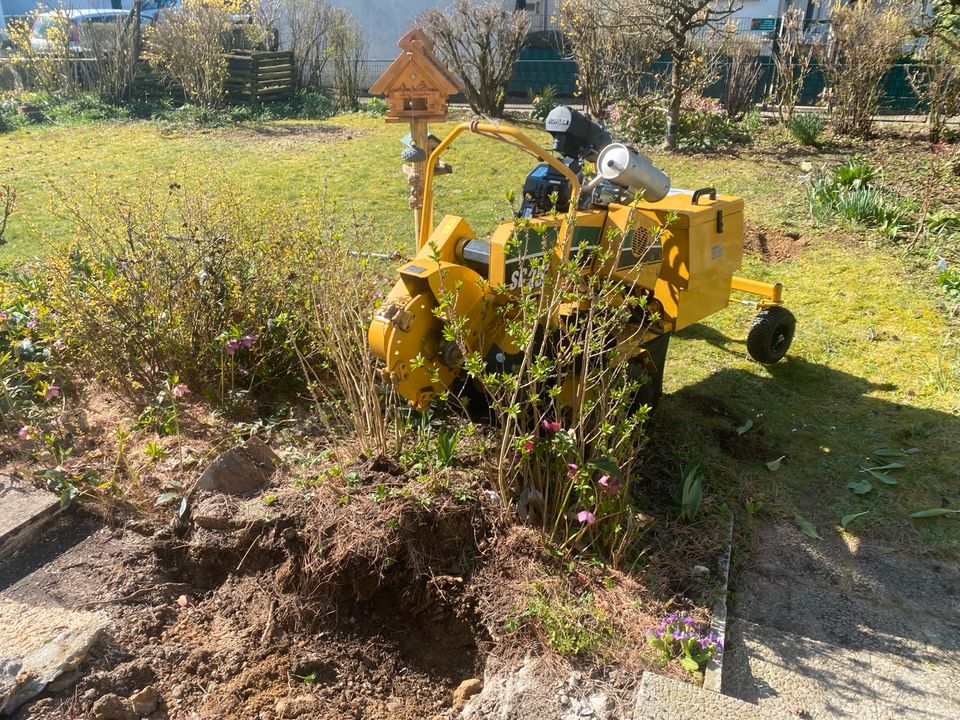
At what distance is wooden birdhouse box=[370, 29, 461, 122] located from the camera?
5008mm

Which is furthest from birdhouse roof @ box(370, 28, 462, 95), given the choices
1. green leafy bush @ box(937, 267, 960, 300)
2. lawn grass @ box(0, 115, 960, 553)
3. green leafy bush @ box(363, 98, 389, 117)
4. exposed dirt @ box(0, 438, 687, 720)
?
green leafy bush @ box(363, 98, 389, 117)

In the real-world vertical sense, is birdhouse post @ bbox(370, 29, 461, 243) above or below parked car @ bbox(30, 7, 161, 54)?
below

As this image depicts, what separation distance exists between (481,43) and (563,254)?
464 inches

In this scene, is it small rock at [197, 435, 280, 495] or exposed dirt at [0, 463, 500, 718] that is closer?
exposed dirt at [0, 463, 500, 718]

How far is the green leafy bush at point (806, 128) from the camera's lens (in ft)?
35.8

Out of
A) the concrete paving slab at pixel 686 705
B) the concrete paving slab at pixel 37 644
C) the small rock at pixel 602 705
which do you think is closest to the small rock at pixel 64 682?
the concrete paving slab at pixel 37 644

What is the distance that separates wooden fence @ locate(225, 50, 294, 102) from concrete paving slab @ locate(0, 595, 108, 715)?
14716 millimetres

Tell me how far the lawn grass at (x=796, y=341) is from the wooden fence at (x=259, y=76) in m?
4.38

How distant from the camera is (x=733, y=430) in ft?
15.4

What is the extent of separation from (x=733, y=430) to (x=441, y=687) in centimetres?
258

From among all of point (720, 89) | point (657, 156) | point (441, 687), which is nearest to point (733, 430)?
point (441, 687)

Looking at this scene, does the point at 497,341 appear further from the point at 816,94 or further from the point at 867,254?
the point at 816,94

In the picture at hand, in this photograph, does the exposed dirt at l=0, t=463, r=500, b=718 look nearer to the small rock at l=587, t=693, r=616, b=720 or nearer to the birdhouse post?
the small rock at l=587, t=693, r=616, b=720

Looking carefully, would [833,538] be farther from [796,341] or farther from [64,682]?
[64,682]
